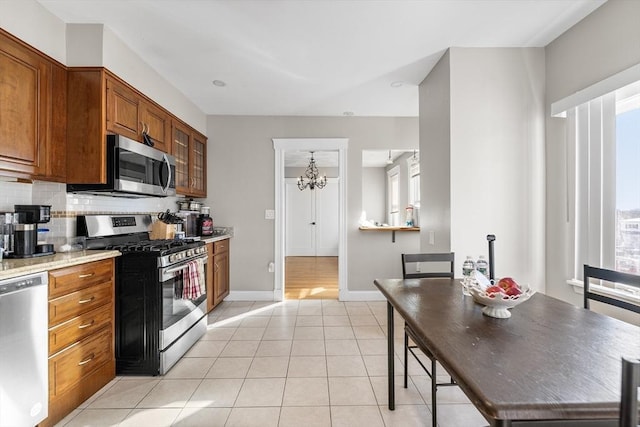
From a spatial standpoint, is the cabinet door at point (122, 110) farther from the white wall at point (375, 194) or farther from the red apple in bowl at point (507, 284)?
the white wall at point (375, 194)

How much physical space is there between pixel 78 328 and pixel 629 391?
2448mm

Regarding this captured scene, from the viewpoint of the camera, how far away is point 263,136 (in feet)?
13.9

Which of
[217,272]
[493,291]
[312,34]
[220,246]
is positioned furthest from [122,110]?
[493,291]

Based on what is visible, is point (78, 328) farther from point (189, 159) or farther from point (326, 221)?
point (326, 221)

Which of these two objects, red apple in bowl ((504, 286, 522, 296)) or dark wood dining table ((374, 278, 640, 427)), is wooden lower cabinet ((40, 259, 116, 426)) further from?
red apple in bowl ((504, 286, 522, 296))

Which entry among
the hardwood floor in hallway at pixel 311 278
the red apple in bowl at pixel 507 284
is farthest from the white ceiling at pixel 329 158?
the red apple in bowl at pixel 507 284

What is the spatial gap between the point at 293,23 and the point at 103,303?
2.38 m

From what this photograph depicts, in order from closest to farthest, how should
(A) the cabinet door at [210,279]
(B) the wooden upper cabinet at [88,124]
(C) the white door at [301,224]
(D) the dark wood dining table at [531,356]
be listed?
(D) the dark wood dining table at [531,356] < (B) the wooden upper cabinet at [88,124] < (A) the cabinet door at [210,279] < (C) the white door at [301,224]

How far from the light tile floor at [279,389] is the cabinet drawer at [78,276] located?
0.76 metres

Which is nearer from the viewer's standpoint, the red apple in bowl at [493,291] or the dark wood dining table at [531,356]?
the dark wood dining table at [531,356]

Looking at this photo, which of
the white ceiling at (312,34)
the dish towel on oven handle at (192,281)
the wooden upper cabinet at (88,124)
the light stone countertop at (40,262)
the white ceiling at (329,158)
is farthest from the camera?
the white ceiling at (329,158)

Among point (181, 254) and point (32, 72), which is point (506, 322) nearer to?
point (181, 254)

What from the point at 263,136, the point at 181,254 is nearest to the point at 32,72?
the point at 181,254

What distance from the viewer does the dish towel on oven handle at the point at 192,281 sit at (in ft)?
8.60
